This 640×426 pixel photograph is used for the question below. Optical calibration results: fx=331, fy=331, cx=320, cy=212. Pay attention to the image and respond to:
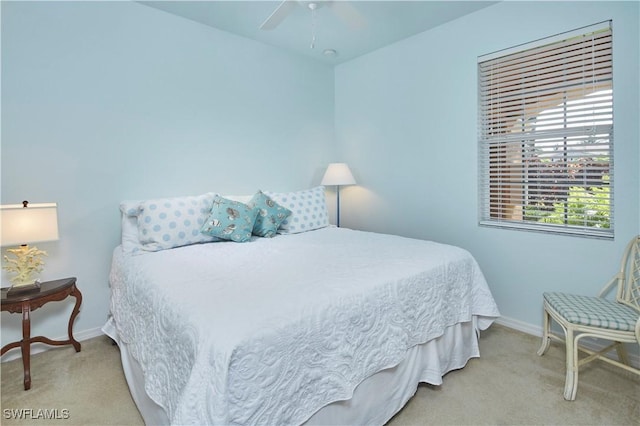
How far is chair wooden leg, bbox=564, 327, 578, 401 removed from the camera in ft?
5.84

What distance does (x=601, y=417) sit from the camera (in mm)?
1646

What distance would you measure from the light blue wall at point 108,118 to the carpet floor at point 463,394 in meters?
0.50

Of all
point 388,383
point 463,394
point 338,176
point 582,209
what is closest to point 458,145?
point 582,209

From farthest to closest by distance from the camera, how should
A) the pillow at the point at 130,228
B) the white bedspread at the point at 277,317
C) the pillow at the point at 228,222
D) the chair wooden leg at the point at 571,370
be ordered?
the pillow at the point at 228,222
the pillow at the point at 130,228
the chair wooden leg at the point at 571,370
the white bedspread at the point at 277,317

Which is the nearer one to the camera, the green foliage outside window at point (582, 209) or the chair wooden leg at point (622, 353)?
the chair wooden leg at point (622, 353)

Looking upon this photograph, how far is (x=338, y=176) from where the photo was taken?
3.63 m

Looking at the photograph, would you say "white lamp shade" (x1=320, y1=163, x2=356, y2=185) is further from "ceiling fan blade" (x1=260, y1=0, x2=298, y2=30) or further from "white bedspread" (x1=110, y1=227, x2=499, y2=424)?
"ceiling fan blade" (x1=260, y1=0, x2=298, y2=30)

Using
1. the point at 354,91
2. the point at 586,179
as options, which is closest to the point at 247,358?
the point at 586,179

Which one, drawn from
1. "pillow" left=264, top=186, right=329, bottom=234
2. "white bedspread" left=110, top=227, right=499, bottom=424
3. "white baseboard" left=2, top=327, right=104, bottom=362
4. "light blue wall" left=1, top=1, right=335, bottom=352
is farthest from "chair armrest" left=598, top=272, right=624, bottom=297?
"white baseboard" left=2, top=327, right=104, bottom=362

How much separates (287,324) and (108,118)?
2.31 meters

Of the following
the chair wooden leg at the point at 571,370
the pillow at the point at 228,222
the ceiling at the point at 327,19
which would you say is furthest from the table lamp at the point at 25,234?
the chair wooden leg at the point at 571,370

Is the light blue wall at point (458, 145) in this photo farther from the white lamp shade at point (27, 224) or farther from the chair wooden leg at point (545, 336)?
the white lamp shade at point (27, 224)

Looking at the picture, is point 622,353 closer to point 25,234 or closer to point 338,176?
point 338,176

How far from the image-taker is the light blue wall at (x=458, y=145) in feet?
7.02
